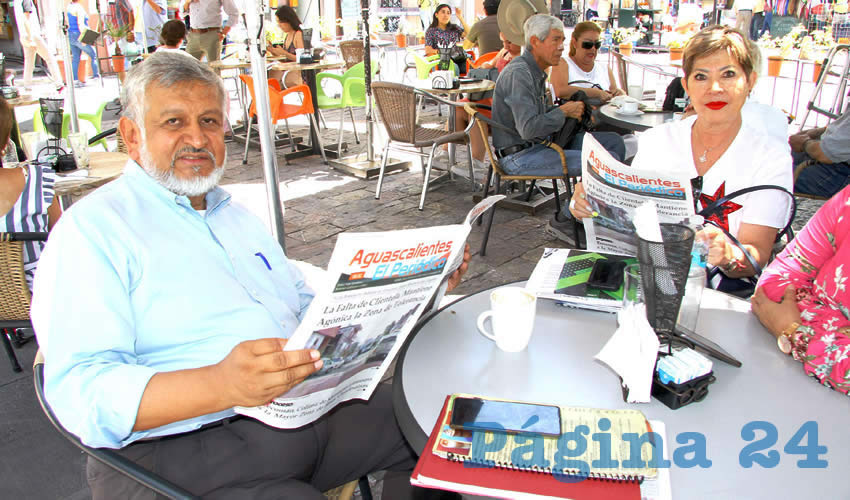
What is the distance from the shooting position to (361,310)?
1.00 metres

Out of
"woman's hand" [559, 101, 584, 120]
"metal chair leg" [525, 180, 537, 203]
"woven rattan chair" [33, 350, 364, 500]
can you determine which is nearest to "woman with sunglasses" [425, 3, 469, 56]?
"metal chair leg" [525, 180, 537, 203]

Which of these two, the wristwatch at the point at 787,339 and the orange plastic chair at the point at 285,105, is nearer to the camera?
the wristwatch at the point at 787,339

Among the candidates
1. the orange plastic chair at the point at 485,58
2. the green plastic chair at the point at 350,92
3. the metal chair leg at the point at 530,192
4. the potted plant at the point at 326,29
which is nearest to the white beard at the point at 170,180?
the metal chair leg at the point at 530,192

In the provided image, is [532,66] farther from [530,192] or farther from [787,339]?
[787,339]

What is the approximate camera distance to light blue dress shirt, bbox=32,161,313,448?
1.04 m

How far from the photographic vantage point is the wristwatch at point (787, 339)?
120cm

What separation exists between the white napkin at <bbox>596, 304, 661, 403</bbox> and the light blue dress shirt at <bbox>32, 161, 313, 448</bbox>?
0.77m

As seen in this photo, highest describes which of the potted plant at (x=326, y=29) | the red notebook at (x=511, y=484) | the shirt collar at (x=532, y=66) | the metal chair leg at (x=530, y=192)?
the potted plant at (x=326, y=29)

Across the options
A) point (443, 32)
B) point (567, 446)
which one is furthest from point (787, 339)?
point (443, 32)

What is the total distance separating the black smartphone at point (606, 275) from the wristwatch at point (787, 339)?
0.34m

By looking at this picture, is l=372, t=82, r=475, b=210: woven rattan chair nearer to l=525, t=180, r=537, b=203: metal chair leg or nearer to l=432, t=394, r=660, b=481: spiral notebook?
l=525, t=180, r=537, b=203: metal chair leg

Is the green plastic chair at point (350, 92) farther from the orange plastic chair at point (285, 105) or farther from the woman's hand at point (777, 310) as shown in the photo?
the woman's hand at point (777, 310)

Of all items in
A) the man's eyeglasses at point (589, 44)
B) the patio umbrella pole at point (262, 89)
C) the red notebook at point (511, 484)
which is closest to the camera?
the red notebook at point (511, 484)

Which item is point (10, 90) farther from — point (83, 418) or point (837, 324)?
point (837, 324)
